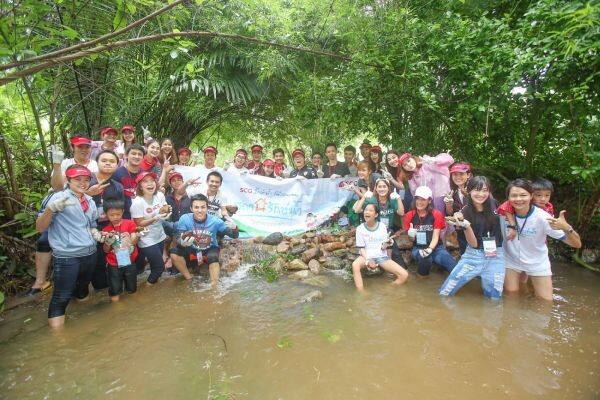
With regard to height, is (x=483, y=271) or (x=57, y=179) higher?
(x=57, y=179)

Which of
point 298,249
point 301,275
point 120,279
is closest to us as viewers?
point 120,279

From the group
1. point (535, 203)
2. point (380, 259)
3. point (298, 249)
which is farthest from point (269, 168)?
point (535, 203)

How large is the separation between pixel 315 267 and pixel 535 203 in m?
2.94

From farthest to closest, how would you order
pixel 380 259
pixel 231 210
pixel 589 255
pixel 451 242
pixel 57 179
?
pixel 231 210 → pixel 451 242 → pixel 589 255 → pixel 380 259 → pixel 57 179

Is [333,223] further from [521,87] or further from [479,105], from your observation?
[521,87]

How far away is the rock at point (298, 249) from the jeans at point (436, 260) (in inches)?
68.5

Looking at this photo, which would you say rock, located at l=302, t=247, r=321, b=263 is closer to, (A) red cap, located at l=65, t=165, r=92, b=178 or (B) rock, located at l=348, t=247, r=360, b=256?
(B) rock, located at l=348, t=247, r=360, b=256

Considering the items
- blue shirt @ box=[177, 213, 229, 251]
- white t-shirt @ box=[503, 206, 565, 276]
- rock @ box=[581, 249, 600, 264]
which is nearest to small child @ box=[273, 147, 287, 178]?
blue shirt @ box=[177, 213, 229, 251]

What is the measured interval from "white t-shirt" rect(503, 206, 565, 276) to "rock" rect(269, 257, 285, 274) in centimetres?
297

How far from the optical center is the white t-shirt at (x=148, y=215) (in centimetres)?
431

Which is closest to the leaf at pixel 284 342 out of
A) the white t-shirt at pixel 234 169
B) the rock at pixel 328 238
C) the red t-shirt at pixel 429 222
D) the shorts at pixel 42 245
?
the red t-shirt at pixel 429 222

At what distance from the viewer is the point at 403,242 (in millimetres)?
5371

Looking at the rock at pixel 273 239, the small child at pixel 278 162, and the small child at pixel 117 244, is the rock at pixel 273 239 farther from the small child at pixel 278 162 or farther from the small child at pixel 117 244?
the small child at pixel 117 244

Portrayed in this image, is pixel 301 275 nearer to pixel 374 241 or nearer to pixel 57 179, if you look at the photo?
pixel 374 241
